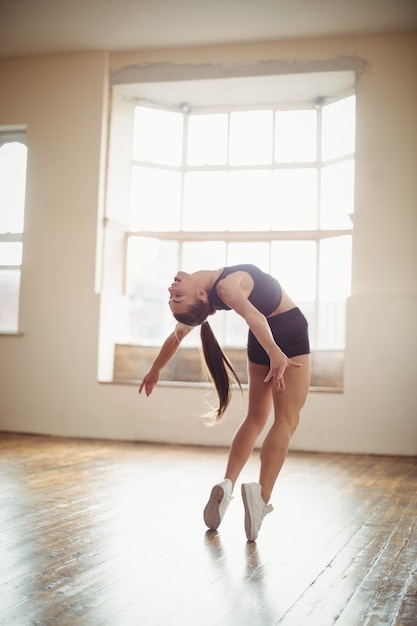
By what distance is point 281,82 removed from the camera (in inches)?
259

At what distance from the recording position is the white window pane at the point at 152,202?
7145 millimetres

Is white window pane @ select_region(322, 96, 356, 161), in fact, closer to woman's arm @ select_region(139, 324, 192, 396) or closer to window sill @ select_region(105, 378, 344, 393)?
window sill @ select_region(105, 378, 344, 393)

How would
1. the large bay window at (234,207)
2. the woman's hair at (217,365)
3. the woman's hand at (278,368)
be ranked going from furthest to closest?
the large bay window at (234,207) < the woman's hair at (217,365) < the woman's hand at (278,368)

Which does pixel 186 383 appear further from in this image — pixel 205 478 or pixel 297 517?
pixel 297 517

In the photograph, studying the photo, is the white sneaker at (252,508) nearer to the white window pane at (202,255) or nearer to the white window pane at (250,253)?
the white window pane at (250,253)

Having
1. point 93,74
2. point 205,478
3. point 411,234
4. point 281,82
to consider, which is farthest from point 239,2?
point 205,478

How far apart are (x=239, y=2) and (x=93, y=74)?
165 centimetres

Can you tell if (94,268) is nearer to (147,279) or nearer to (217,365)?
(147,279)

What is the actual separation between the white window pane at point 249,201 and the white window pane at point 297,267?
337 mm

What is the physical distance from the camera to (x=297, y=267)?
675cm

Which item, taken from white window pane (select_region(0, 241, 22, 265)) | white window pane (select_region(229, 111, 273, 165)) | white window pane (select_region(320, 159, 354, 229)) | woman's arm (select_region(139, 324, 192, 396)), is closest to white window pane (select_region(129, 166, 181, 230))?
white window pane (select_region(229, 111, 273, 165))

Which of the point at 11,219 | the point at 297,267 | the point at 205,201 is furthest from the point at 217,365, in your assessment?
the point at 11,219

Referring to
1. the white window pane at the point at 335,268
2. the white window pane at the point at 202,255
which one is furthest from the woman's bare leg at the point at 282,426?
the white window pane at the point at 202,255

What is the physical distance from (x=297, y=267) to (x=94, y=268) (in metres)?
1.85
